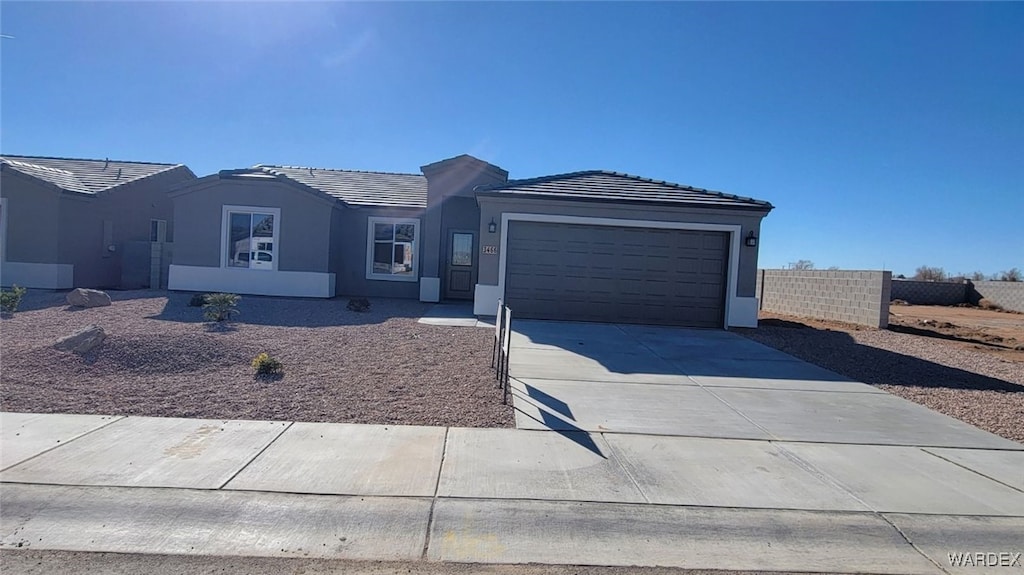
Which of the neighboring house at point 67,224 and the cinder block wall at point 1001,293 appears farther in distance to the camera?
the cinder block wall at point 1001,293

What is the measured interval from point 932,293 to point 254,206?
115 ft

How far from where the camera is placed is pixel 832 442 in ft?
20.7

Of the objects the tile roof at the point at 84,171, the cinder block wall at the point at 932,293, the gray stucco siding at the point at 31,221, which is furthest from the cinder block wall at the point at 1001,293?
the gray stucco siding at the point at 31,221

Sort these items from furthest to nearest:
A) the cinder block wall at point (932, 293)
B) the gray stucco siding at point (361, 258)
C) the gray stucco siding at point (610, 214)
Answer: the cinder block wall at point (932, 293), the gray stucco siding at point (361, 258), the gray stucco siding at point (610, 214)

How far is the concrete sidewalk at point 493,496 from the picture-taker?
3.90m

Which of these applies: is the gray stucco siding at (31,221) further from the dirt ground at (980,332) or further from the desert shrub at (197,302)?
the dirt ground at (980,332)

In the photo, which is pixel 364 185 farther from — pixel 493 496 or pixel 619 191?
pixel 493 496

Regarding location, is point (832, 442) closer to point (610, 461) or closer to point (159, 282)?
point (610, 461)

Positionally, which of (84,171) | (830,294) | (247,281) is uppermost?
(84,171)

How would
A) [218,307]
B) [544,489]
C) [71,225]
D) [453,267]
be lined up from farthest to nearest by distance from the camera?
[453,267] → [71,225] → [218,307] → [544,489]

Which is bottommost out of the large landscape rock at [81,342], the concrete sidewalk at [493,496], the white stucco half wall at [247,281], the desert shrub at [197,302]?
the concrete sidewalk at [493,496]

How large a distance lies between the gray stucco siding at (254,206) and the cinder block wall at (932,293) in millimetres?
31962

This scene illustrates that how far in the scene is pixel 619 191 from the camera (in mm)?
14773

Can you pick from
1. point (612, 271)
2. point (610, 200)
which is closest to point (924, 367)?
point (612, 271)
